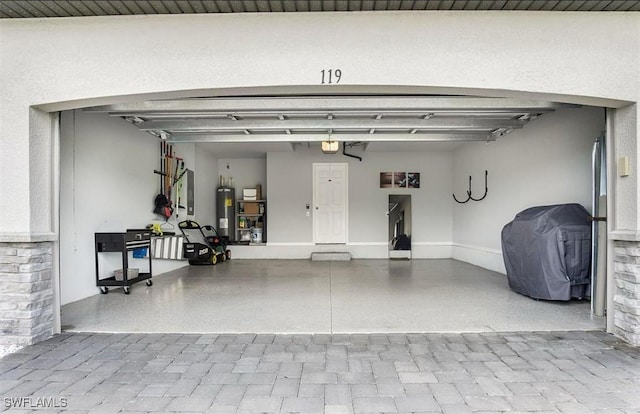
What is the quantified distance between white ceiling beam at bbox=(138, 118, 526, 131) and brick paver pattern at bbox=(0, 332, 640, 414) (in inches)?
108

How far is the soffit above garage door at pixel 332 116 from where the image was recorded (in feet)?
12.8

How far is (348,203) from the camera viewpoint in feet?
29.9

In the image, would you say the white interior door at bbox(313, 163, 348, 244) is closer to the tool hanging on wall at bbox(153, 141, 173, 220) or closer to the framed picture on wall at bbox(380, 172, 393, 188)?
the framed picture on wall at bbox(380, 172, 393, 188)

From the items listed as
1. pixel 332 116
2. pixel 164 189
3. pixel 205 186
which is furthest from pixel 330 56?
pixel 205 186

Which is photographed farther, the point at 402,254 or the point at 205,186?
the point at 402,254

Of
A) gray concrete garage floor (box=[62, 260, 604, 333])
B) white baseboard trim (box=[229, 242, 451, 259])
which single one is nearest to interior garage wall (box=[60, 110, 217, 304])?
gray concrete garage floor (box=[62, 260, 604, 333])

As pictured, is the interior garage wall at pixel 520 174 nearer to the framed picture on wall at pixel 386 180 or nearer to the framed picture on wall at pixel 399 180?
the framed picture on wall at pixel 399 180

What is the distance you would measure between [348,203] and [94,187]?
5.74 metres

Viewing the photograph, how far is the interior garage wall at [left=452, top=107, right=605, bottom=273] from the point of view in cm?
483

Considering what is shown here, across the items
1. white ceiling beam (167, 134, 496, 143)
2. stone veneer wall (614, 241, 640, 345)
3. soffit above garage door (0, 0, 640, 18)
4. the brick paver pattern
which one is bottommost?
the brick paver pattern

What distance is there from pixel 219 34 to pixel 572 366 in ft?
12.7

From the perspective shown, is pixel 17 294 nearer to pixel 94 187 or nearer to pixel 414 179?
pixel 94 187

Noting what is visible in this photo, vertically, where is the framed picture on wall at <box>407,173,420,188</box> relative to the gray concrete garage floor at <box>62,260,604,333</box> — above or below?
above

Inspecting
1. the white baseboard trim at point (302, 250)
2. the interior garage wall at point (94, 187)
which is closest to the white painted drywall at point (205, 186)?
the white baseboard trim at point (302, 250)
